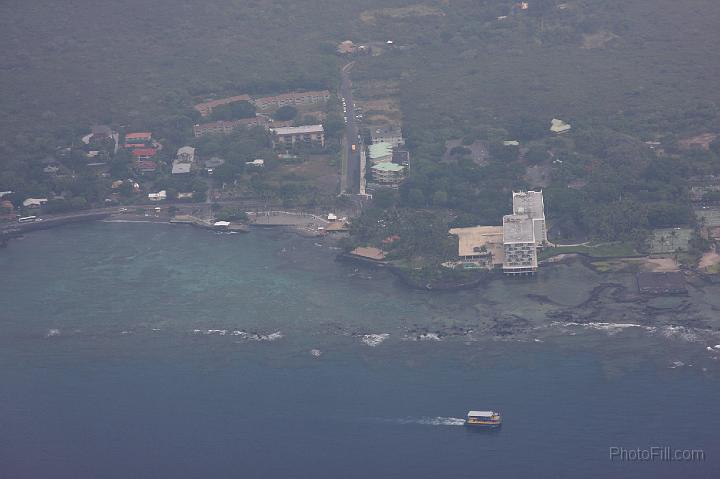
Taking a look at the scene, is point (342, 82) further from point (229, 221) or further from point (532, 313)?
point (532, 313)

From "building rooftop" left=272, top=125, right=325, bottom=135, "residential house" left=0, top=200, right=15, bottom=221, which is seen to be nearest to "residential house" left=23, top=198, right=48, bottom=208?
"residential house" left=0, top=200, right=15, bottom=221

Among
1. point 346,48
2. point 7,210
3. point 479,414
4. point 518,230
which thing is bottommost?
point 479,414

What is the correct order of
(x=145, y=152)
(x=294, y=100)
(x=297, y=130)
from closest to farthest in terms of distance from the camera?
(x=145, y=152) → (x=297, y=130) → (x=294, y=100)

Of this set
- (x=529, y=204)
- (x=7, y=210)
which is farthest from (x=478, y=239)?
(x=7, y=210)

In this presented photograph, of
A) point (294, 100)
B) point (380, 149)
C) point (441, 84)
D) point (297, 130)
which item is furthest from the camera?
point (441, 84)

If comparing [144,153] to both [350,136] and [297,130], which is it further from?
[350,136]

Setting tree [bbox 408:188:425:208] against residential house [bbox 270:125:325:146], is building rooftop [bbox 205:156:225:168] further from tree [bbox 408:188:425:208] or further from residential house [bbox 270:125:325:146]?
tree [bbox 408:188:425:208]

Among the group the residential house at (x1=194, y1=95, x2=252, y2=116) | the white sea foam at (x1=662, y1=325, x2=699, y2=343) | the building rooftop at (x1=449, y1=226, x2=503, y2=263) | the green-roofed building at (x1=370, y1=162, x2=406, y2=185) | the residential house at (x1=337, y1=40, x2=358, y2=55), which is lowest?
the white sea foam at (x1=662, y1=325, x2=699, y2=343)
